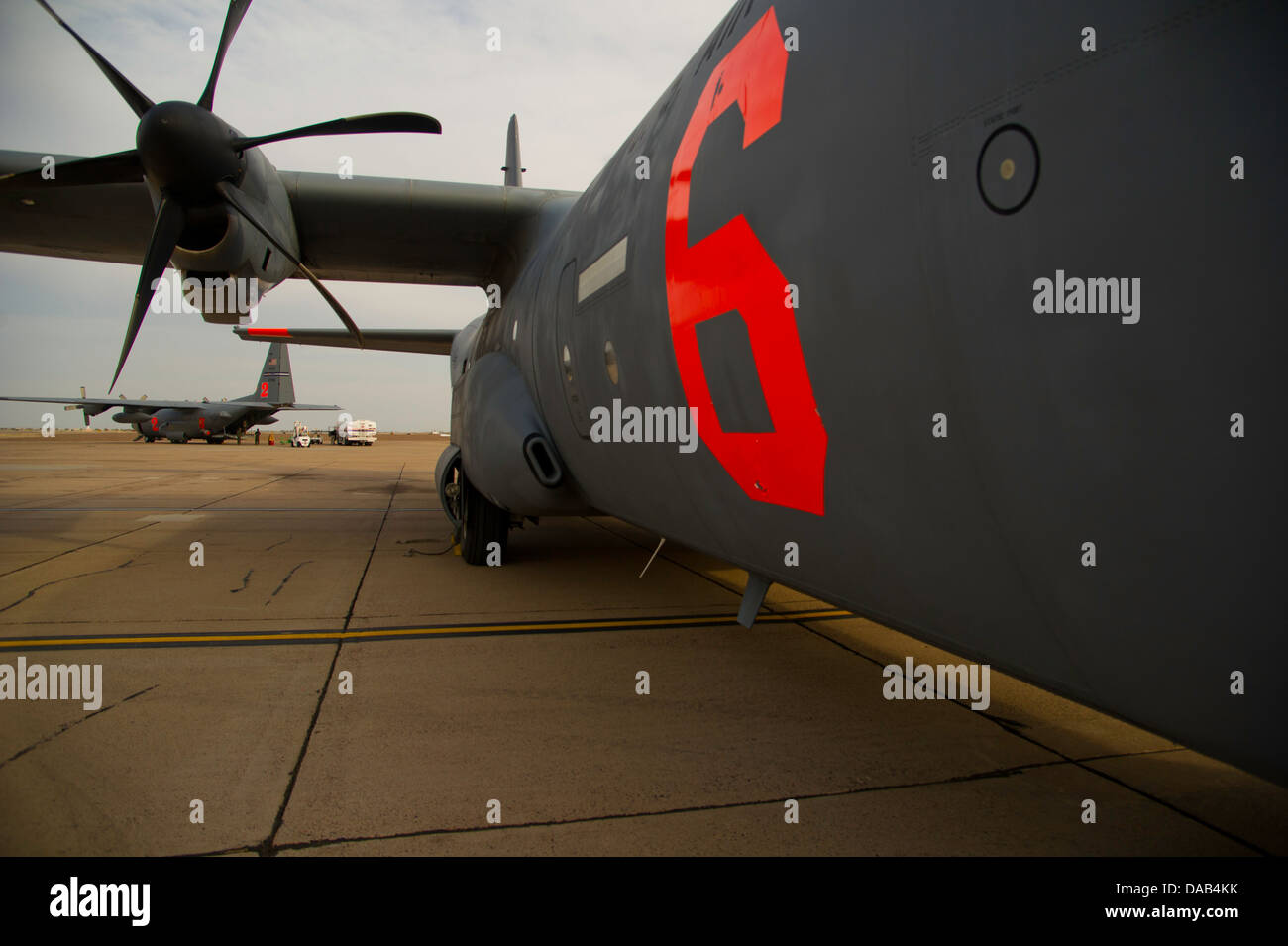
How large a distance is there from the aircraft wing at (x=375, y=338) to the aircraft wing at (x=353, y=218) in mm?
2307

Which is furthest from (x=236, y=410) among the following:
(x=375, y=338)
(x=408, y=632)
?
(x=408, y=632)

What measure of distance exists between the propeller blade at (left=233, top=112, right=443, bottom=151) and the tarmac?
403cm

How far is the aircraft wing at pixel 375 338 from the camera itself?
11.4 metres

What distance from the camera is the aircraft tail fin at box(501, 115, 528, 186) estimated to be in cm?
1305

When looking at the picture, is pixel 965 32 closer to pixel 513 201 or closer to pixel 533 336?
pixel 533 336

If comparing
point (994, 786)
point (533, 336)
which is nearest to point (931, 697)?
point (994, 786)

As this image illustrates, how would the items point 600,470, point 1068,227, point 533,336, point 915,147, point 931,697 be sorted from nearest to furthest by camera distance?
point 1068,227, point 915,147, point 931,697, point 600,470, point 533,336

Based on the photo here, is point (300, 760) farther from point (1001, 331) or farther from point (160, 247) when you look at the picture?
point (160, 247)

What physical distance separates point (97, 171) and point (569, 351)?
4.60 metres

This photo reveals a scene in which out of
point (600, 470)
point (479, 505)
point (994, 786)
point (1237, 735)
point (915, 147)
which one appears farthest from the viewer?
point (479, 505)

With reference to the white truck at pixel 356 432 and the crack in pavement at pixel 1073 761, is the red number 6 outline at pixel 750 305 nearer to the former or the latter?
the crack in pavement at pixel 1073 761

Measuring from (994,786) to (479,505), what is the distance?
5949mm

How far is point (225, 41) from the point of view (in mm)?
6293

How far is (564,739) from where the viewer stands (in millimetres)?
3537
